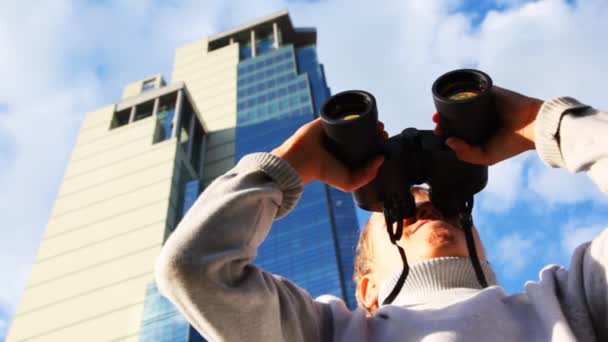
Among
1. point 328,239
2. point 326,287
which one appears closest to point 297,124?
point 328,239

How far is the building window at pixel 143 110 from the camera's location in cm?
2500

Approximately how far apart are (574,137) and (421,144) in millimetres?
452

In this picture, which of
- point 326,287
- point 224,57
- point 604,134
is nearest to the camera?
point 604,134

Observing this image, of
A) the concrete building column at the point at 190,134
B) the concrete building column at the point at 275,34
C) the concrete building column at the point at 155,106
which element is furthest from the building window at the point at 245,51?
the concrete building column at the point at 155,106

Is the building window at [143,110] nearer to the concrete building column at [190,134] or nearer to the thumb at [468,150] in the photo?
the concrete building column at [190,134]

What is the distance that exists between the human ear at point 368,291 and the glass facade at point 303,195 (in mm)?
14829

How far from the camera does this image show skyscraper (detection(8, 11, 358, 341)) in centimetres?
1783

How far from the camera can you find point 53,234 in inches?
830

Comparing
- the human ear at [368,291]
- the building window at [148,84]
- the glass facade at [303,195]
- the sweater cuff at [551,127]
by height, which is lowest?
the glass facade at [303,195]

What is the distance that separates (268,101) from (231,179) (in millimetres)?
23822

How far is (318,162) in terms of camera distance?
54.4 inches

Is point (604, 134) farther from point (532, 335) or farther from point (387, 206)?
point (387, 206)

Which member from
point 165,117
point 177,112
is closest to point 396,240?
point 177,112

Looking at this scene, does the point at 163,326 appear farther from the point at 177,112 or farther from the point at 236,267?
the point at 236,267
